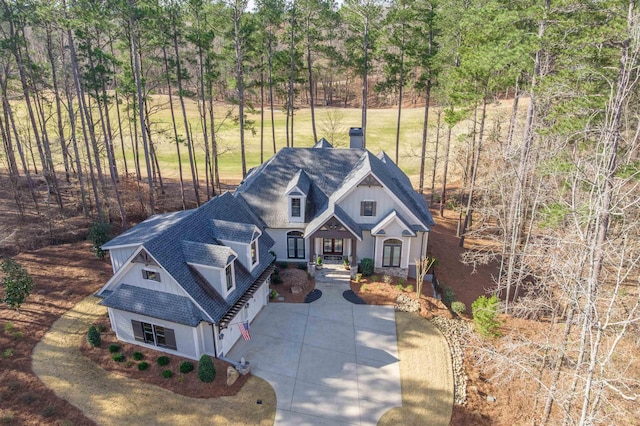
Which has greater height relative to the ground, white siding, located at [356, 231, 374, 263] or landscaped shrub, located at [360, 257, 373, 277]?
white siding, located at [356, 231, 374, 263]

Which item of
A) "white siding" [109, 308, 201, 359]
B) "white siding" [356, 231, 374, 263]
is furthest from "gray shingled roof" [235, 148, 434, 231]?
"white siding" [109, 308, 201, 359]

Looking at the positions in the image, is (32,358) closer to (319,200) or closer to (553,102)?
(319,200)

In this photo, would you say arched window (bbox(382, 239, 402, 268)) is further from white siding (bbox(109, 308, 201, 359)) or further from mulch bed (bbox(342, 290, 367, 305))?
white siding (bbox(109, 308, 201, 359))

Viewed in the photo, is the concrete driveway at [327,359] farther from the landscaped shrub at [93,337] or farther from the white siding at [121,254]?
the white siding at [121,254]

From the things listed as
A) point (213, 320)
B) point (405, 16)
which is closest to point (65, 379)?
point (213, 320)

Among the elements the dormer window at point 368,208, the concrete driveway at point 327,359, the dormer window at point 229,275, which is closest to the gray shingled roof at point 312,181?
the dormer window at point 368,208

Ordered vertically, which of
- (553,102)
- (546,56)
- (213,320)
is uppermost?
(546,56)
